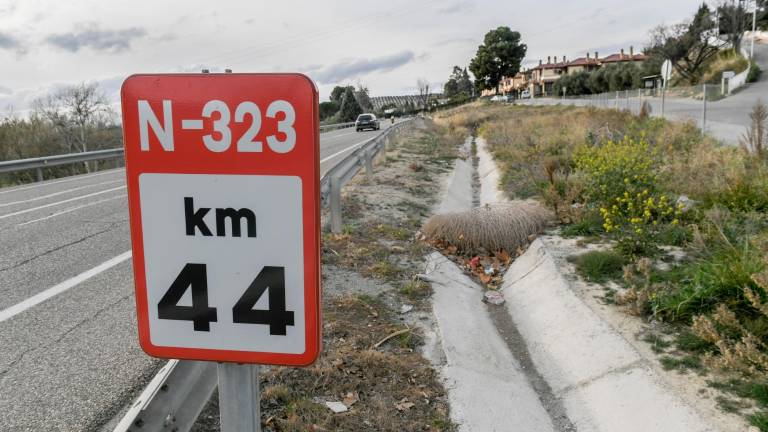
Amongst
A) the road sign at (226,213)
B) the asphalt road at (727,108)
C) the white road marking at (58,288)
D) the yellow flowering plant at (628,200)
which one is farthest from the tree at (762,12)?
the road sign at (226,213)

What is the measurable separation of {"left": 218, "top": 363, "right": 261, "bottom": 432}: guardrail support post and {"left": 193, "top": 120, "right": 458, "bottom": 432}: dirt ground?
171 centimetres

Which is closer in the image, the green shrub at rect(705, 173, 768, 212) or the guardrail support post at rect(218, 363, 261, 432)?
the guardrail support post at rect(218, 363, 261, 432)

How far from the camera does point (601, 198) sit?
763 cm

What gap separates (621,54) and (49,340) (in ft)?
391

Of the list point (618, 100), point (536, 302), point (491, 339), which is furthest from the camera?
point (618, 100)

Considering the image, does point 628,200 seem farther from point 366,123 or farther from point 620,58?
point 620,58

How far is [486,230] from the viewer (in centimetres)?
746

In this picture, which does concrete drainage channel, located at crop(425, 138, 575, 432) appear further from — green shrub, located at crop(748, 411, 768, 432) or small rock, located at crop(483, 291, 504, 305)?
green shrub, located at crop(748, 411, 768, 432)

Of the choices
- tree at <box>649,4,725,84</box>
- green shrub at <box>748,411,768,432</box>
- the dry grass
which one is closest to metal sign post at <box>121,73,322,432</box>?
green shrub at <box>748,411,768,432</box>

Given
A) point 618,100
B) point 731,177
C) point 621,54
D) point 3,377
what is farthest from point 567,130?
point 621,54

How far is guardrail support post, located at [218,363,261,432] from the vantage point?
1514mm

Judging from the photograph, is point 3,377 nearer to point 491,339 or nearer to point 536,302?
point 491,339

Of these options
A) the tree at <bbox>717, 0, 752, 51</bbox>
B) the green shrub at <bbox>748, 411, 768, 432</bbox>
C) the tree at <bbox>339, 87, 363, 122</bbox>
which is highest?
the tree at <bbox>717, 0, 752, 51</bbox>

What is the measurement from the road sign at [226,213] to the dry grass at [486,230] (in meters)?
6.02
